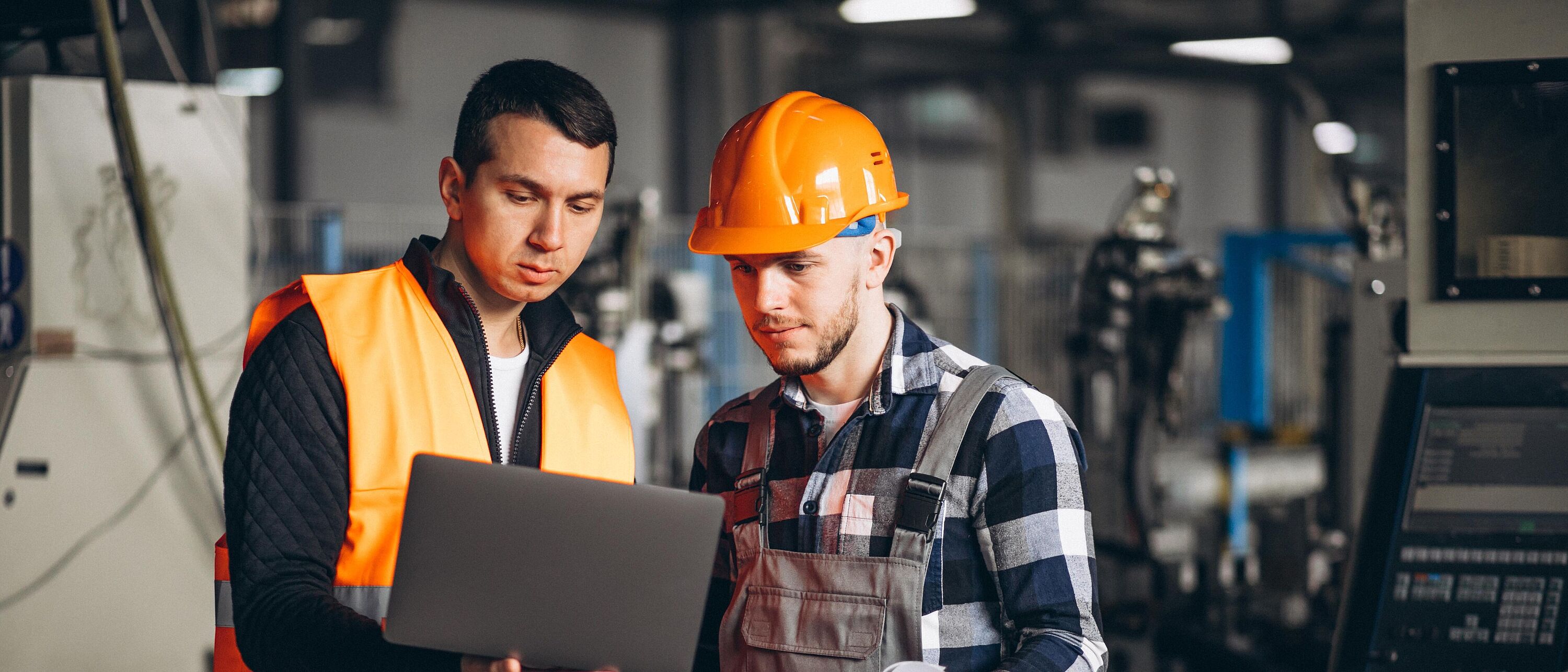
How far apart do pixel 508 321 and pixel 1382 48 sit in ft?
37.3

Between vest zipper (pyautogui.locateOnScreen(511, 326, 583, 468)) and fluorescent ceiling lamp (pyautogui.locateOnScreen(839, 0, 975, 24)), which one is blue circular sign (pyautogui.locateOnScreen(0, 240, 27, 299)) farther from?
fluorescent ceiling lamp (pyautogui.locateOnScreen(839, 0, 975, 24))

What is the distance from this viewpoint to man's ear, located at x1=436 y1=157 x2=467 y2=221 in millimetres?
1896

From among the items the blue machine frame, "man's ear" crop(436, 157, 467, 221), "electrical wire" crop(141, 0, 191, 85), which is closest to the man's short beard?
"man's ear" crop(436, 157, 467, 221)

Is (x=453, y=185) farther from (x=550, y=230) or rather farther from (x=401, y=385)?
(x=401, y=385)

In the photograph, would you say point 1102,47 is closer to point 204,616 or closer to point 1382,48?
point 1382,48

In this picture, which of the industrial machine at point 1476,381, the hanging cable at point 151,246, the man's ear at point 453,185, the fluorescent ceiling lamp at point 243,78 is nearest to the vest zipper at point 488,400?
the man's ear at point 453,185

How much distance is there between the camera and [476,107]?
1885 mm

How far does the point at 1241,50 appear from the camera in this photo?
9.34 m

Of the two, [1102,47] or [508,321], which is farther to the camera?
[1102,47]

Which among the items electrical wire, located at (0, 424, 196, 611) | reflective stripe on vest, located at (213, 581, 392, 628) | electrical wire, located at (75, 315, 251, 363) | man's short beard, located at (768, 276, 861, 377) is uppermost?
man's short beard, located at (768, 276, 861, 377)

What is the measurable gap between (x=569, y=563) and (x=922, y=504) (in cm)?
47

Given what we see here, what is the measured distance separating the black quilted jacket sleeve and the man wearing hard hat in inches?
18.3

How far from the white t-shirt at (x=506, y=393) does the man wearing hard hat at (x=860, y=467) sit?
311mm

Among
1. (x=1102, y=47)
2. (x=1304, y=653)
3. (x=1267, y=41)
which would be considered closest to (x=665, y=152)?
(x=1102, y=47)
